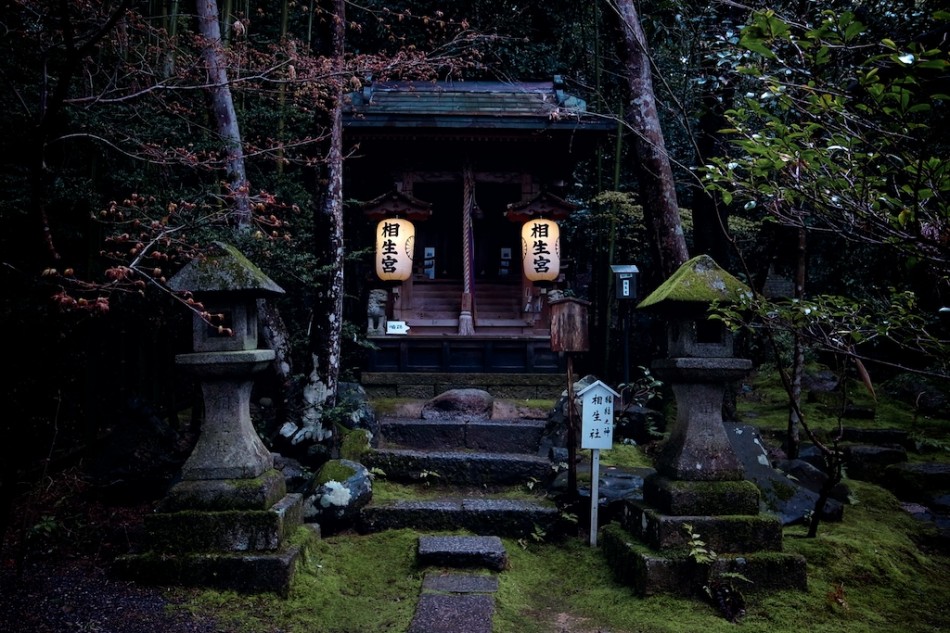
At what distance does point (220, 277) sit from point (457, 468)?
380cm

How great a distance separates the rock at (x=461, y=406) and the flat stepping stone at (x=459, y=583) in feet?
15.3

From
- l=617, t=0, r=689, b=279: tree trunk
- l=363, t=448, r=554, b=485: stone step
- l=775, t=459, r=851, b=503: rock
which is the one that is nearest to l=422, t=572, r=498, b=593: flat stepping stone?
l=363, t=448, r=554, b=485: stone step

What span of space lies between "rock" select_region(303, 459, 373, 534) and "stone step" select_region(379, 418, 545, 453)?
2546mm

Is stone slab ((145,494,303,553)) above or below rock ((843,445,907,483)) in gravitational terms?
above

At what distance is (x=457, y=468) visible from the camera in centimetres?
727

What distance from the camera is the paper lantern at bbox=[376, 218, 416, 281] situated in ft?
37.3

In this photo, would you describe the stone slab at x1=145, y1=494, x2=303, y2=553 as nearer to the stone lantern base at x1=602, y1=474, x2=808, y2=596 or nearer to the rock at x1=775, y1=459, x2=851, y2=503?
the stone lantern base at x1=602, y1=474, x2=808, y2=596

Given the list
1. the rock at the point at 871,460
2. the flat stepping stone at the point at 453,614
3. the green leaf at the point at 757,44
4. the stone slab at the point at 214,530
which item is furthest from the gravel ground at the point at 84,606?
the rock at the point at 871,460

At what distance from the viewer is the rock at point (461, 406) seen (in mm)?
9625

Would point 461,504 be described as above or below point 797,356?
below

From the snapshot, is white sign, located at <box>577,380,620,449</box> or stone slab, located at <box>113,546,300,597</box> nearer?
stone slab, located at <box>113,546,300,597</box>

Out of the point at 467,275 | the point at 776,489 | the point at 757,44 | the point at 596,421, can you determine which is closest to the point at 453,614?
the point at 596,421

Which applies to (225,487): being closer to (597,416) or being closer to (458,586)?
(458,586)

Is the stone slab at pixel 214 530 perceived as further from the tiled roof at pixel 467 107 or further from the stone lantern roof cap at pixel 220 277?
the tiled roof at pixel 467 107
